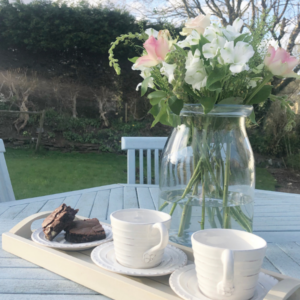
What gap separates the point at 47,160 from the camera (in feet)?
16.5

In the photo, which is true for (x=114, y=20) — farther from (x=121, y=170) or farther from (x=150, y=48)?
(x=150, y=48)

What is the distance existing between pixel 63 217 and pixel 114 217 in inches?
5.8

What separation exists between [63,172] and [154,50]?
4.39m

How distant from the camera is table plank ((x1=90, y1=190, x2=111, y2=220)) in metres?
0.95

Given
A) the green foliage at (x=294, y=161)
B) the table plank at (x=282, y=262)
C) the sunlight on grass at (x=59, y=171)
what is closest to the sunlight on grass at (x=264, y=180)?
the green foliage at (x=294, y=161)

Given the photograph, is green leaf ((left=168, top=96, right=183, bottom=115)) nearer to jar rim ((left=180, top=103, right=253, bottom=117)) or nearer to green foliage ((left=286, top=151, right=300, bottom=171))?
jar rim ((left=180, top=103, right=253, bottom=117))

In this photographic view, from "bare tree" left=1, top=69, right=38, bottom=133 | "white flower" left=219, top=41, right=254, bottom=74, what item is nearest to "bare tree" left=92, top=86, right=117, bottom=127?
"bare tree" left=1, top=69, right=38, bottom=133

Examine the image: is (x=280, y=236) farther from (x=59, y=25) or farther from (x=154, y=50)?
(x=59, y=25)

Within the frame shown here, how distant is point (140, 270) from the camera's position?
0.47 metres

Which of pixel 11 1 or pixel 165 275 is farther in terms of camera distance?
pixel 11 1

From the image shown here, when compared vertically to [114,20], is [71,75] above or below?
below

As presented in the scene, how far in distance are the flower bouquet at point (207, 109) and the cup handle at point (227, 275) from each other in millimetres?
242

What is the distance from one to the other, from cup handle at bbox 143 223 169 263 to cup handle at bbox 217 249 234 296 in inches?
3.9

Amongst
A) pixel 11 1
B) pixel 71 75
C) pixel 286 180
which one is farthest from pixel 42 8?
pixel 286 180
